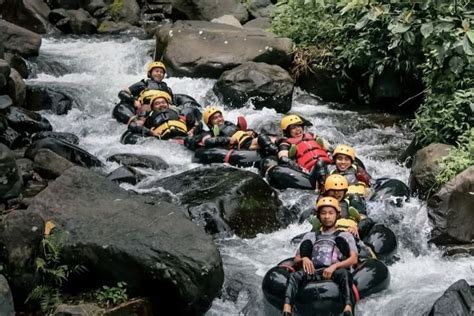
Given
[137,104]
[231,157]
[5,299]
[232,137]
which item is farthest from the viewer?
[137,104]

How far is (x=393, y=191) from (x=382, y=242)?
120 cm

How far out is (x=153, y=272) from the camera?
184 inches

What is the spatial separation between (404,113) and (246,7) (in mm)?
7815

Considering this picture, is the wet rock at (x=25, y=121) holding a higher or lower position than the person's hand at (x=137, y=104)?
higher

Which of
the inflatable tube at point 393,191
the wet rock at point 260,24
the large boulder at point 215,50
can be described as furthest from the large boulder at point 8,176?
the wet rock at point 260,24

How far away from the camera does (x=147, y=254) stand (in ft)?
15.5

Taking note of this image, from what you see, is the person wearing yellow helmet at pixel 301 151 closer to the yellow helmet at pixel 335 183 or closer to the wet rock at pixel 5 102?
the yellow helmet at pixel 335 183

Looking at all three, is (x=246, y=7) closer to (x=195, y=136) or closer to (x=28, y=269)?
(x=195, y=136)

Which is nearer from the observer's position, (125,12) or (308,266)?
(308,266)

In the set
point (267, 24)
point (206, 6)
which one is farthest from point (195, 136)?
point (206, 6)

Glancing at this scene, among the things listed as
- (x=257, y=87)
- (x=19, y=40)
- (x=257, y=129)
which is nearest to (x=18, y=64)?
(x=19, y=40)

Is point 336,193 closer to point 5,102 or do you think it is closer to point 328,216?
point 328,216

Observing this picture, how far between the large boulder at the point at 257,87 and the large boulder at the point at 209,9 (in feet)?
19.2

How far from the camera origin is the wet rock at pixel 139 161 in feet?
27.8
